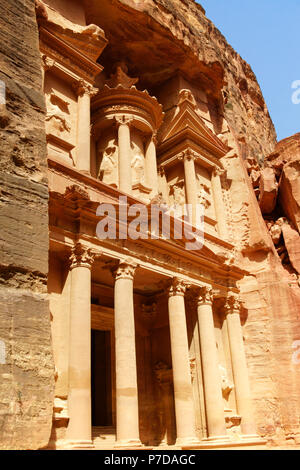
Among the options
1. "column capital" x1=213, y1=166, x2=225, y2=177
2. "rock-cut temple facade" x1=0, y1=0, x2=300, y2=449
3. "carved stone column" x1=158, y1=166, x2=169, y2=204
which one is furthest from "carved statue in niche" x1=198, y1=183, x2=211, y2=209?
"carved stone column" x1=158, y1=166, x2=169, y2=204

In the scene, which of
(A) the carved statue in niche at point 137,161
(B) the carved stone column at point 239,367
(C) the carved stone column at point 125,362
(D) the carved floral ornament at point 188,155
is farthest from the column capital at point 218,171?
(C) the carved stone column at point 125,362

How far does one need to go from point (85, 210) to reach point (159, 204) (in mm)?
3122

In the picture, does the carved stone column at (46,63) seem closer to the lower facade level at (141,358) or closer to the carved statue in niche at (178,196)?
the lower facade level at (141,358)

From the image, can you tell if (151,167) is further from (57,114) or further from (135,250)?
(135,250)

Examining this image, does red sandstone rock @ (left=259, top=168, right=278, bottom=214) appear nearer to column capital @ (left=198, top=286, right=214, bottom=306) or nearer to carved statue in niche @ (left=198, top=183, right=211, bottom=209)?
carved statue in niche @ (left=198, top=183, right=211, bottom=209)

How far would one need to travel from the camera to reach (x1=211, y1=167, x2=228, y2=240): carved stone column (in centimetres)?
1978

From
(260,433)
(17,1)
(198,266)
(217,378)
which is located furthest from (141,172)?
(17,1)

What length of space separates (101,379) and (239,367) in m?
5.10

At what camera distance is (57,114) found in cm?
1509

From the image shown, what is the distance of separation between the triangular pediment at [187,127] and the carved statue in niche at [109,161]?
3.59 m

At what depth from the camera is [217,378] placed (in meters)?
14.5

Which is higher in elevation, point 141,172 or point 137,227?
point 141,172

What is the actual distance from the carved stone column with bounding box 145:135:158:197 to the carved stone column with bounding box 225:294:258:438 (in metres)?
5.32

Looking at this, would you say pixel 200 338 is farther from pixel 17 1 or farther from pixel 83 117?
pixel 17 1
